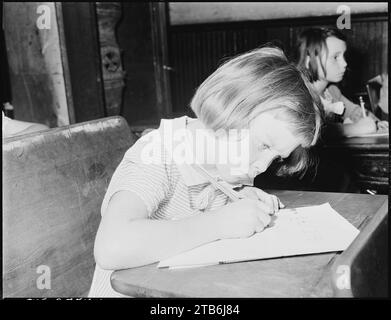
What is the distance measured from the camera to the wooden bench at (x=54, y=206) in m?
1.26

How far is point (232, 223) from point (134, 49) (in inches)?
135

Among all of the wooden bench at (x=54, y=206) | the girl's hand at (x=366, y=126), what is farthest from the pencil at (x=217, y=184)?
the girl's hand at (x=366, y=126)

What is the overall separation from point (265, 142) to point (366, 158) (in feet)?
4.55

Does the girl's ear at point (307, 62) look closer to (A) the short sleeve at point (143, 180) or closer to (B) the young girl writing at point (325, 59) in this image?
(B) the young girl writing at point (325, 59)

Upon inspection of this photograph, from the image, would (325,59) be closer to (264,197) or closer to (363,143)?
(363,143)

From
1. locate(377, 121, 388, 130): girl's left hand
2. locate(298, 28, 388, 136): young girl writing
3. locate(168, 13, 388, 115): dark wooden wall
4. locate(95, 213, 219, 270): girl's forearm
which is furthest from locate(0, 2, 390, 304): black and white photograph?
locate(168, 13, 388, 115): dark wooden wall

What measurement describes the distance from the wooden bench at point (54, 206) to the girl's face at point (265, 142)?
538 mm

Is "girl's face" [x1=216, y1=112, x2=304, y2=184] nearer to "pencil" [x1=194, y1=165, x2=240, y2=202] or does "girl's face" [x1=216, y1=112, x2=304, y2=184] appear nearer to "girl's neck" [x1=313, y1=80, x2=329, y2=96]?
"pencil" [x1=194, y1=165, x2=240, y2=202]

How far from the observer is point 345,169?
250 centimetres

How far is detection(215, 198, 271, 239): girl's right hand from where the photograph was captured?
3.28 ft

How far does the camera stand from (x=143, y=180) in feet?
3.44

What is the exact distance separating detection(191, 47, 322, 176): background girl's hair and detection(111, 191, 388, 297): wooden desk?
374mm
